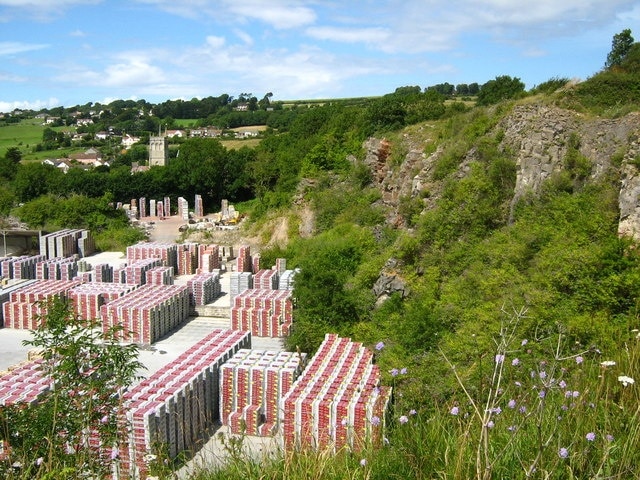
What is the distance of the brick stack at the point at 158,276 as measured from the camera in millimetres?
20938

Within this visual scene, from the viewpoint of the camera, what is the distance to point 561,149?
15656mm

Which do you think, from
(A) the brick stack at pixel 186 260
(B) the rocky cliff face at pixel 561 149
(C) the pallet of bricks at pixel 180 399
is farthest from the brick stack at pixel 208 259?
(C) the pallet of bricks at pixel 180 399

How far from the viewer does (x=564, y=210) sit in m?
13.8

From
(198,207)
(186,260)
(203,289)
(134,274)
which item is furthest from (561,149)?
(198,207)

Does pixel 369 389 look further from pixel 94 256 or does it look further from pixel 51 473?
pixel 94 256

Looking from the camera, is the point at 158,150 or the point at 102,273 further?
the point at 158,150

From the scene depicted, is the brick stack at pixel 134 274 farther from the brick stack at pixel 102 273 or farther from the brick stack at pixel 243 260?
the brick stack at pixel 243 260

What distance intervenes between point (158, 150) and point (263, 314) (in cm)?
4030

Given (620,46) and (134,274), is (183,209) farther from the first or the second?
(620,46)

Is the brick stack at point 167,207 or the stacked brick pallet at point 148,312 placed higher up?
the brick stack at point 167,207

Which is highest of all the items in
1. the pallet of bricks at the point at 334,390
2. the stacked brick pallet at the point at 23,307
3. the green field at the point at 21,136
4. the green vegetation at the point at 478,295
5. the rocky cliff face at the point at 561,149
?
the green field at the point at 21,136

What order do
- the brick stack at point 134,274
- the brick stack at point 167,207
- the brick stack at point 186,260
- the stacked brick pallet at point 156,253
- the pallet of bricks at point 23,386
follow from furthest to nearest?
the brick stack at point 167,207
the brick stack at point 186,260
the stacked brick pallet at point 156,253
the brick stack at point 134,274
the pallet of bricks at point 23,386

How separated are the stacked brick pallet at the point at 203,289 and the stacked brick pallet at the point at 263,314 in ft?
7.51

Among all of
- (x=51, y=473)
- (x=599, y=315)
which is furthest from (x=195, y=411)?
(x=51, y=473)
